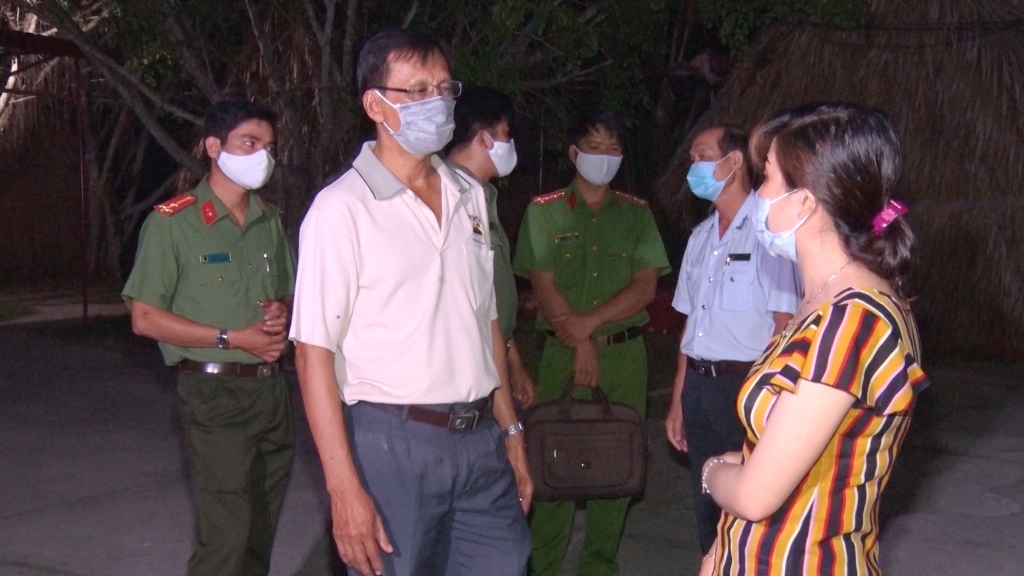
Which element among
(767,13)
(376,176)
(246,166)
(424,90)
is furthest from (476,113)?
(767,13)

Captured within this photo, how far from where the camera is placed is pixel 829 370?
222 cm

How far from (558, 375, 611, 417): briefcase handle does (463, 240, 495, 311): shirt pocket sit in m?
1.59

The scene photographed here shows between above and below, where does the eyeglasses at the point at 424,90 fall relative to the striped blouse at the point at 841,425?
above

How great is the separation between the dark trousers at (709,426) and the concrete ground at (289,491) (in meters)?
1.15

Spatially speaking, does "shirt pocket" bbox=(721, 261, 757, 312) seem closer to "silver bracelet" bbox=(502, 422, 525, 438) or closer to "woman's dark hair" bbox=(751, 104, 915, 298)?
"silver bracelet" bbox=(502, 422, 525, 438)

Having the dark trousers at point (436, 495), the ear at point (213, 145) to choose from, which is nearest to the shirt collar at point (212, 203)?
the ear at point (213, 145)

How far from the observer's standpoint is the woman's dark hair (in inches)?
92.4

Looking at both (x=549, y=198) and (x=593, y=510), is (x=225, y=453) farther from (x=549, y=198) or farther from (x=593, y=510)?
(x=549, y=198)

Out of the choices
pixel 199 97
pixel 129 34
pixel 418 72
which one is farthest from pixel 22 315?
pixel 418 72

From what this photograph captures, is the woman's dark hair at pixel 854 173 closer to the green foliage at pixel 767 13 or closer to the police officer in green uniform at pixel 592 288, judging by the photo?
the police officer in green uniform at pixel 592 288

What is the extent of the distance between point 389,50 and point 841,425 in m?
1.54

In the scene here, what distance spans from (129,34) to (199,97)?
422cm

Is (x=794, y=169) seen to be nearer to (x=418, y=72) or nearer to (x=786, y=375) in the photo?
(x=786, y=375)

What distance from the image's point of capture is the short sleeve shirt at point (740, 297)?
419cm
